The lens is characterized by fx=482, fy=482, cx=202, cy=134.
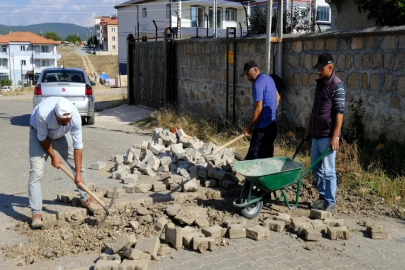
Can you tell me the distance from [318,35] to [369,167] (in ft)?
10.4

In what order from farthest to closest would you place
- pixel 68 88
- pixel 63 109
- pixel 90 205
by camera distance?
pixel 68 88 → pixel 90 205 → pixel 63 109

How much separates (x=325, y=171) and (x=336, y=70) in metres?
3.53

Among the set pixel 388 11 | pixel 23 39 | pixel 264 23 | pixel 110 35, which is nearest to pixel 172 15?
pixel 264 23

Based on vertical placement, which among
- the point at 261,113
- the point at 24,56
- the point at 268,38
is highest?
the point at 24,56

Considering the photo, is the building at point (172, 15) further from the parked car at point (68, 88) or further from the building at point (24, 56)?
the building at point (24, 56)

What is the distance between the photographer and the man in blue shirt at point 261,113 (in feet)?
21.5

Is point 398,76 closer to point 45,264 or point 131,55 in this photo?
point 45,264

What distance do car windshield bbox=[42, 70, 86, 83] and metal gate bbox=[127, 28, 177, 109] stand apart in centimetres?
259

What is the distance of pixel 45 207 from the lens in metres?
6.66

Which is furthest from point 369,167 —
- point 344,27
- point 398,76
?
point 344,27

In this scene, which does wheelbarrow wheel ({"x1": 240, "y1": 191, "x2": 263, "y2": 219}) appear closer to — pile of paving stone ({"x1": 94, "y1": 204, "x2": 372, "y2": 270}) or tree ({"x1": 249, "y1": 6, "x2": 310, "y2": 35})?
pile of paving stone ({"x1": 94, "y1": 204, "x2": 372, "y2": 270})

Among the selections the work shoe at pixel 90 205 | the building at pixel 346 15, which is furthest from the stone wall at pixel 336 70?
the building at pixel 346 15

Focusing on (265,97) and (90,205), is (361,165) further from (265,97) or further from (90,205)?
(90,205)

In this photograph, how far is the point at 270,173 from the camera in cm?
575
